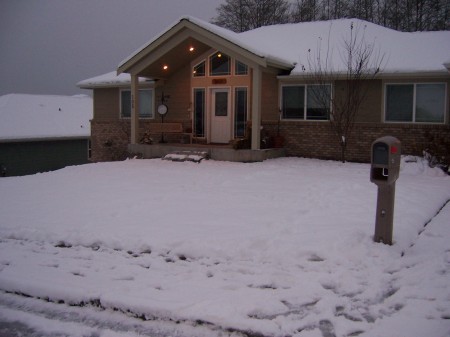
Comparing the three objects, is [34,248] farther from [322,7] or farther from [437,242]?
[322,7]

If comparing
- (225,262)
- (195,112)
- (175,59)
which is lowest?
(225,262)

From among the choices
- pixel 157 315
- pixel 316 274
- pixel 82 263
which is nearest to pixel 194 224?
pixel 82 263

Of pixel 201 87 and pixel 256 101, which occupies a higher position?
pixel 201 87

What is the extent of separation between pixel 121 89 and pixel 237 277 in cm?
1797

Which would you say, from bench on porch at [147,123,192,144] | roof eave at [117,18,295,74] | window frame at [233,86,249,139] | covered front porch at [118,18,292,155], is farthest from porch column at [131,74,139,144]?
window frame at [233,86,249,139]

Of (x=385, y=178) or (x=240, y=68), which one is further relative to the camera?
(x=240, y=68)

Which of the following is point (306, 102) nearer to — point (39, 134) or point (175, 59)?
point (175, 59)

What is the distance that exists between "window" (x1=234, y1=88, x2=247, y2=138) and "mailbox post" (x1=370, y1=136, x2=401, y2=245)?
494 inches

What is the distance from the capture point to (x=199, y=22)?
17.1 metres

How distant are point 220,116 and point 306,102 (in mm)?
3607

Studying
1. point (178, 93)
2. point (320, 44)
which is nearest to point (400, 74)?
point (320, 44)

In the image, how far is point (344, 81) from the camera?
681 inches

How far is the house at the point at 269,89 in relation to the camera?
1619 cm

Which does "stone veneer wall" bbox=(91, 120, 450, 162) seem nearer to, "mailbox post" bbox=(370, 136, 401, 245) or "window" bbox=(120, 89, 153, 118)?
"window" bbox=(120, 89, 153, 118)
